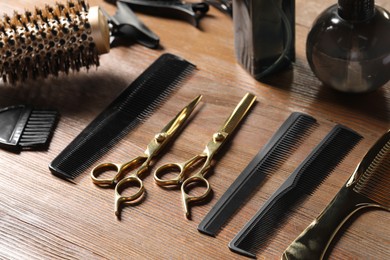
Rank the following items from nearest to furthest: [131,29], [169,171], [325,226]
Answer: [325,226] → [169,171] → [131,29]

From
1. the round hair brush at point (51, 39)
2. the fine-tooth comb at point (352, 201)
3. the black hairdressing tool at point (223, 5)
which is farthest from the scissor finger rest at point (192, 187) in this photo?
the black hairdressing tool at point (223, 5)

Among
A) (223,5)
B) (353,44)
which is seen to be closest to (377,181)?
(353,44)

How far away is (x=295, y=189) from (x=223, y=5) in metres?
0.39

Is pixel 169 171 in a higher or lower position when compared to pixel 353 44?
lower

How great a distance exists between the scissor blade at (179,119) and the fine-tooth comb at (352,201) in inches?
9.3

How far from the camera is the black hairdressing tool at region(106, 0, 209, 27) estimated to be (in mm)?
1116

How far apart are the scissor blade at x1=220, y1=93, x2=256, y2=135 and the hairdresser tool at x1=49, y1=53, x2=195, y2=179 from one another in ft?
0.35

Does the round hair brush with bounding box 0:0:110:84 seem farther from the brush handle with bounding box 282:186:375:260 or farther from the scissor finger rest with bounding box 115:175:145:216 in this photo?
the brush handle with bounding box 282:186:375:260

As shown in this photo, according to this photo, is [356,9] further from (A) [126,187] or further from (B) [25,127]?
(B) [25,127]

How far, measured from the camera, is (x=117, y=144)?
3.08 feet

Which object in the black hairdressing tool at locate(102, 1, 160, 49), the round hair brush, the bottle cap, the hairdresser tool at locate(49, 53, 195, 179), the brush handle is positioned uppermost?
the bottle cap

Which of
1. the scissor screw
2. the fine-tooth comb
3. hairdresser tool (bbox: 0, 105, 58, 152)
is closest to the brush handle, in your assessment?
the fine-tooth comb

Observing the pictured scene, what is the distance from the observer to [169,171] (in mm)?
895

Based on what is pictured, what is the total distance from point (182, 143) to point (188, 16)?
27 cm
